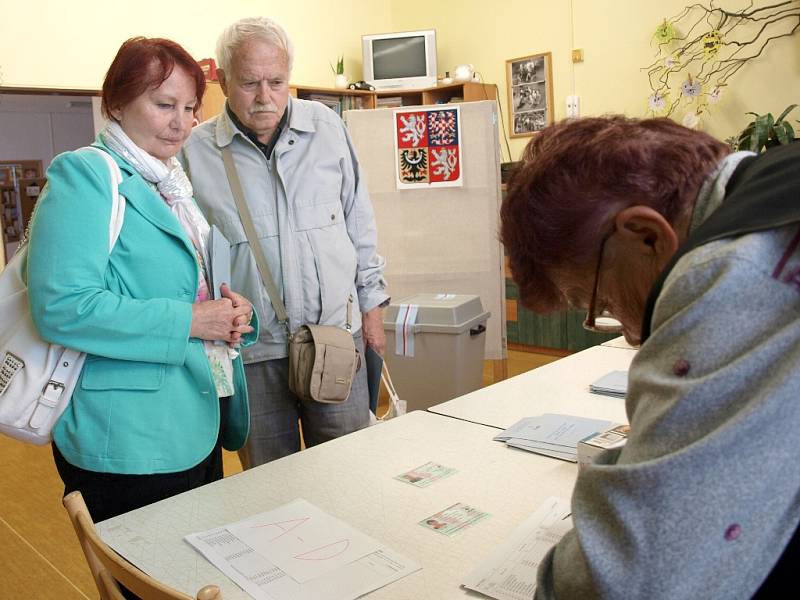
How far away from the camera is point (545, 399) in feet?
6.33

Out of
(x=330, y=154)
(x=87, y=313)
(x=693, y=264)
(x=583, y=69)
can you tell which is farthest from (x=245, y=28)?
(x=583, y=69)

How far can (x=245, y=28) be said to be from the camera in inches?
76.3

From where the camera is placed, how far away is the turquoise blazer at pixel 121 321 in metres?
1.41

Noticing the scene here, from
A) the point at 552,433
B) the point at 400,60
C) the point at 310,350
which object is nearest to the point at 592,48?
the point at 400,60

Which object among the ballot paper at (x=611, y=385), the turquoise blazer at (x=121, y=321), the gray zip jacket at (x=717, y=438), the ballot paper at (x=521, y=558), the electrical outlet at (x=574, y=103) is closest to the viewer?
the gray zip jacket at (x=717, y=438)

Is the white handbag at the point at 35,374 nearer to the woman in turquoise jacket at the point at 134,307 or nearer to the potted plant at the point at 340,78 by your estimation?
the woman in turquoise jacket at the point at 134,307

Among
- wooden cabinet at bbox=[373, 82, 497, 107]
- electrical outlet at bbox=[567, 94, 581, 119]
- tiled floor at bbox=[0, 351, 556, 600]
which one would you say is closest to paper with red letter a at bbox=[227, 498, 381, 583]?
tiled floor at bbox=[0, 351, 556, 600]

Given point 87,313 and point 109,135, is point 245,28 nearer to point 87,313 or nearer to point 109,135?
point 109,135

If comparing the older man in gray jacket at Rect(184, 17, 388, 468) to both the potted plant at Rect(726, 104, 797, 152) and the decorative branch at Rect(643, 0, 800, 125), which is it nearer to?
the potted plant at Rect(726, 104, 797, 152)

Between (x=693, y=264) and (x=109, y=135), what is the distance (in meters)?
1.28

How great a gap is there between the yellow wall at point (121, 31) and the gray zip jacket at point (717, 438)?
193 inches

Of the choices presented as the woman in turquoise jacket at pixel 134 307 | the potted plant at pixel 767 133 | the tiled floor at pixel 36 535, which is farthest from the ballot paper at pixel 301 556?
the potted plant at pixel 767 133

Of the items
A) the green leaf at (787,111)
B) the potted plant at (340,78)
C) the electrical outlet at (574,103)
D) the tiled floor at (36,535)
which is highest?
the potted plant at (340,78)

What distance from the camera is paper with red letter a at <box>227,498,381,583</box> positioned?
1.14 metres
